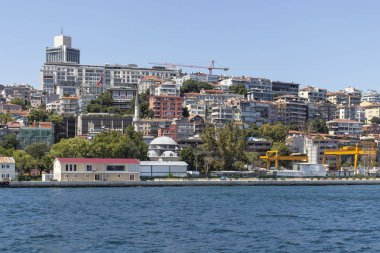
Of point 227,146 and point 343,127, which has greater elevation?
point 343,127

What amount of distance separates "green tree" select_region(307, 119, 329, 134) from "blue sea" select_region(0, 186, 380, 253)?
7469 cm

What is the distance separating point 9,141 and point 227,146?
30.2 m

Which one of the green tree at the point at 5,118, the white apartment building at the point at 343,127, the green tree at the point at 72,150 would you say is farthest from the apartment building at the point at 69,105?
the green tree at the point at 72,150

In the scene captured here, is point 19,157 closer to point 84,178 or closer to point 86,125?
point 84,178

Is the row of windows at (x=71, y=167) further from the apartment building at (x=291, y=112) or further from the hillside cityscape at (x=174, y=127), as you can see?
the apartment building at (x=291, y=112)

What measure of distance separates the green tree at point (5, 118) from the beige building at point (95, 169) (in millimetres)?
43324

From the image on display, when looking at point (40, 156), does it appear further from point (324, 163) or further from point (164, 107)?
point (164, 107)

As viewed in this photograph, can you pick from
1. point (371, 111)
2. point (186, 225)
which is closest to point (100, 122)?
point (371, 111)

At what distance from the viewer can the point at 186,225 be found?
32469mm

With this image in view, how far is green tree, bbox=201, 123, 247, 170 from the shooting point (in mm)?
85125

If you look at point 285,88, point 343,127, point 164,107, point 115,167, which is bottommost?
point 115,167

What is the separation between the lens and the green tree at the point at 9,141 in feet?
308

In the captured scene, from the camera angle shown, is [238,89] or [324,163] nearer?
[324,163]

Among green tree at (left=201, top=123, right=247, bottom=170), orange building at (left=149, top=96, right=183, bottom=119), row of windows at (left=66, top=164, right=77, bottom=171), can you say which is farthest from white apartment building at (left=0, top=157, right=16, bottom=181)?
orange building at (left=149, top=96, right=183, bottom=119)
